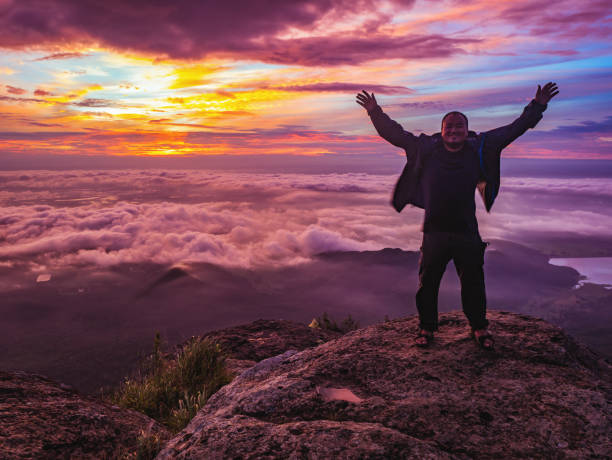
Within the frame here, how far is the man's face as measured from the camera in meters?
4.46

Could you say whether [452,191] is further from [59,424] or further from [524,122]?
[59,424]

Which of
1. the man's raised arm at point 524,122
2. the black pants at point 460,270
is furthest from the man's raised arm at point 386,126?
the black pants at point 460,270

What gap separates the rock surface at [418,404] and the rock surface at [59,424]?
44.6 inches

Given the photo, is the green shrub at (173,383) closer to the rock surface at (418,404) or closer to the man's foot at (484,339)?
the rock surface at (418,404)

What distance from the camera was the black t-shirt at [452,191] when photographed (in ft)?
14.8

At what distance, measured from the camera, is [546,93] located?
180 inches

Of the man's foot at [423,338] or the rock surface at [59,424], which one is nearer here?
the rock surface at [59,424]

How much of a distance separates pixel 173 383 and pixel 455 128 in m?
5.49

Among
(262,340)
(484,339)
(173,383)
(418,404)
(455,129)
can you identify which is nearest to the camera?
(418,404)

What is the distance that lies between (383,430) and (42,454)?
3.13 meters

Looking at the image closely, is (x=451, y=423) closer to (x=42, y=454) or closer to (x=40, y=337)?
(x=42, y=454)

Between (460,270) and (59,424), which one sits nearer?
(59,424)

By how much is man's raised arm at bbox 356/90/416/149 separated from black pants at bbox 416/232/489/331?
3.84 feet

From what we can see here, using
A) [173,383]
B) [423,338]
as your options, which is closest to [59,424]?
[173,383]
